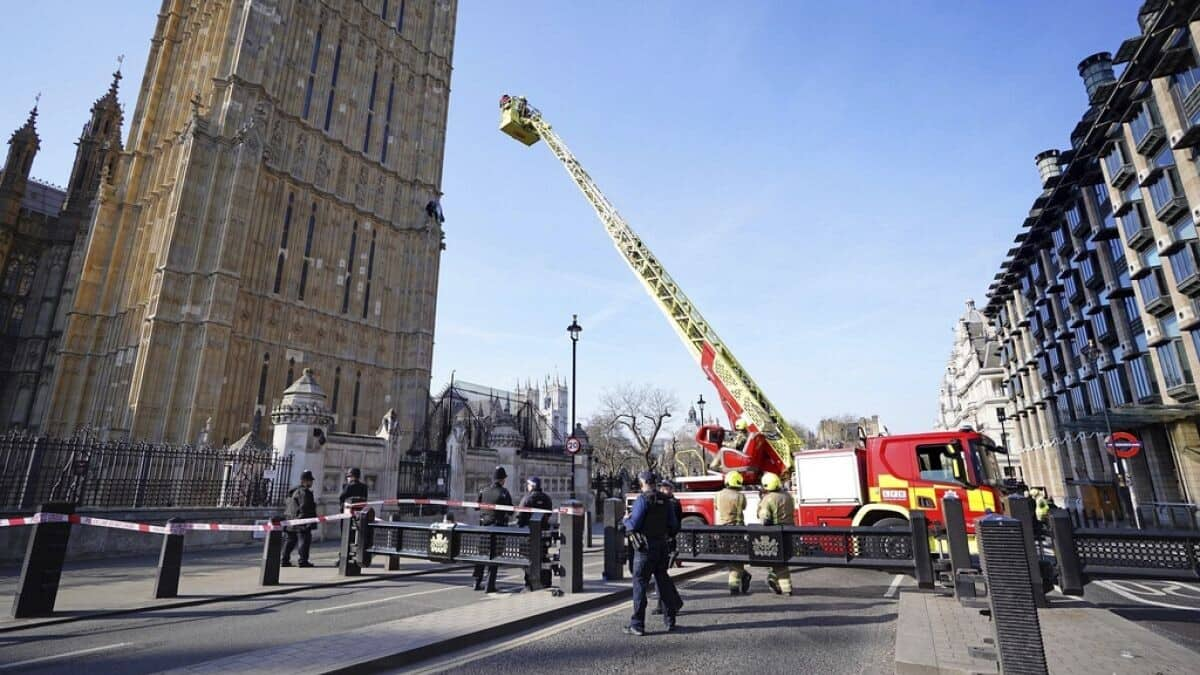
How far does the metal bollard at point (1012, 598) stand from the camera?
12.4 ft

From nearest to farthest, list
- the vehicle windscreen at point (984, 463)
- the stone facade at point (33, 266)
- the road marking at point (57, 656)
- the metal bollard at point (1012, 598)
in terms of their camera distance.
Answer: the metal bollard at point (1012, 598)
the road marking at point (57, 656)
the vehicle windscreen at point (984, 463)
the stone facade at point (33, 266)

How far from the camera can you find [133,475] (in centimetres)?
1331

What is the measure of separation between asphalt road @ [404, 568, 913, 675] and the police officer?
21cm

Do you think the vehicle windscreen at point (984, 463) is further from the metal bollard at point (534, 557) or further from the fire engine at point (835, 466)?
the metal bollard at point (534, 557)

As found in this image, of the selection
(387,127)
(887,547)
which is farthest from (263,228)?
(887,547)

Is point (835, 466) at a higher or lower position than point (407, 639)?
higher

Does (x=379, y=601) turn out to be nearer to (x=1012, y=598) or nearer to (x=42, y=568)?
(x=42, y=568)

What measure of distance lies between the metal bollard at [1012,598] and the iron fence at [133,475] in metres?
14.3

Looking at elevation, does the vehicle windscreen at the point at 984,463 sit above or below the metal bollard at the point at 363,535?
above

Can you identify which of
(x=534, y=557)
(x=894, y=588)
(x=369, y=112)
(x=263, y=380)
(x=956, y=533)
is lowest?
(x=894, y=588)

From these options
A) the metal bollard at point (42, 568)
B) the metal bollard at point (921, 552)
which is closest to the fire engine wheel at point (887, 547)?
the metal bollard at point (921, 552)

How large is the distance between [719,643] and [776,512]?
142 inches

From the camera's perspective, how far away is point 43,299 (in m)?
42.8

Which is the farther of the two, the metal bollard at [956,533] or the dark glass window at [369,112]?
the dark glass window at [369,112]
